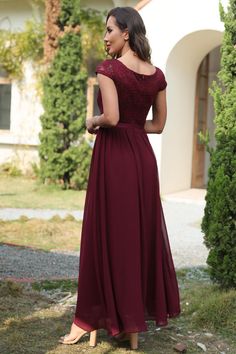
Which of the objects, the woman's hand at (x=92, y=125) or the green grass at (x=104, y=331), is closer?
the woman's hand at (x=92, y=125)

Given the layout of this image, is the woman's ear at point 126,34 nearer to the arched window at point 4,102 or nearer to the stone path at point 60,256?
the stone path at point 60,256

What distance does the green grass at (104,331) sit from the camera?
3.85 m

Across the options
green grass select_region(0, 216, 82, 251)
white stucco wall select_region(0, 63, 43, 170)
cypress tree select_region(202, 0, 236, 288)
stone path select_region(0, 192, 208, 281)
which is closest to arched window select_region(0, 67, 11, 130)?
white stucco wall select_region(0, 63, 43, 170)

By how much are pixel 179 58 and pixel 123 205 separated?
26.1ft

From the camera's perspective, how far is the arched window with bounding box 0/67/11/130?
14.2 m

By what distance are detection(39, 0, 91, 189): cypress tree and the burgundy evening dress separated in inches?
317

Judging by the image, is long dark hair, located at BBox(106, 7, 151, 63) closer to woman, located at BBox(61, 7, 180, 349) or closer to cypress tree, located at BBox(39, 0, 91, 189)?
woman, located at BBox(61, 7, 180, 349)

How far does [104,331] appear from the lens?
418 cm

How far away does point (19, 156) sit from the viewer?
13945 millimetres

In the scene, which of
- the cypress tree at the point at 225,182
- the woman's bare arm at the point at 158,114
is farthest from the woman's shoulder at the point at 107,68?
the cypress tree at the point at 225,182

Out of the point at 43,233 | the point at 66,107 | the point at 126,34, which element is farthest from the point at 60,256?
the point at 66,107

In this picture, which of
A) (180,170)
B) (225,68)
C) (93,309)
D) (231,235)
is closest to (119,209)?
(93,309)

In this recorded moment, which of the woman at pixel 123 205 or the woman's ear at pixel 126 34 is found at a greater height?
the woman's ear at pixel 126 34

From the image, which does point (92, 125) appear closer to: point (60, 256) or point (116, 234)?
point (116, 234)
